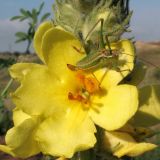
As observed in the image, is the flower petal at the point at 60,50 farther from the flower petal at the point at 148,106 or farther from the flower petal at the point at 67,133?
the flower petal at the point at 148,106

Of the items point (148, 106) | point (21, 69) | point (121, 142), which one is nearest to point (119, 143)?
point (121, 142)

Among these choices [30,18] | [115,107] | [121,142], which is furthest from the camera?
[30,18]

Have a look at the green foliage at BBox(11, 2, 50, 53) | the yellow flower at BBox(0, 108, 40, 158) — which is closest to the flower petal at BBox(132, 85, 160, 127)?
the yellow flower at BBox(0, 108, 40, 158)

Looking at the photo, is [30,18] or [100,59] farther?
[30,18]

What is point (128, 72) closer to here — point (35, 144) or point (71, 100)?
point (71, 100)

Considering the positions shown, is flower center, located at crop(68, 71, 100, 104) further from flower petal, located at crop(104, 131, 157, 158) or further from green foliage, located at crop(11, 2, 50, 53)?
green foliage, located at crop(11, 2, 50, 53)

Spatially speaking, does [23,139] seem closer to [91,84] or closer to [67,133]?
[67,133]
